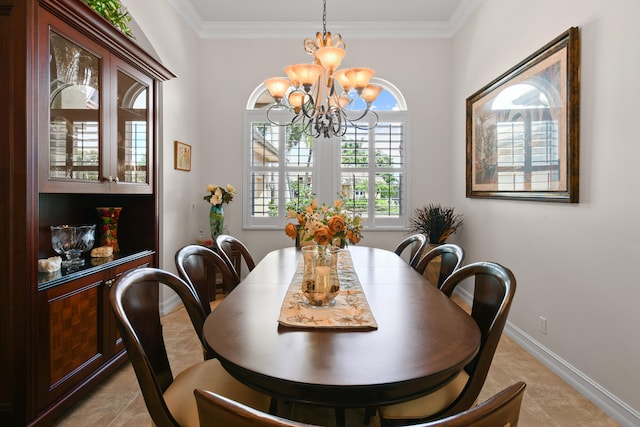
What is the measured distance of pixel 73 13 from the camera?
6.47ft

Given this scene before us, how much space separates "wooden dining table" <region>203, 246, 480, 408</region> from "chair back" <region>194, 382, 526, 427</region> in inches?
14.1

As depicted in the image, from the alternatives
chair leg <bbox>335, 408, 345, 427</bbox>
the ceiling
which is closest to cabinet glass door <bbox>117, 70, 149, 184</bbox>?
the ceiling

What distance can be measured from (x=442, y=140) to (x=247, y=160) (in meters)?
2.47

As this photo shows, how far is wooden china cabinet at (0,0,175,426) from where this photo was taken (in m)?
1.74

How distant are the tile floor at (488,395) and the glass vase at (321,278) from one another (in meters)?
0.85

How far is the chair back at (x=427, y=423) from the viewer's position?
0.59m

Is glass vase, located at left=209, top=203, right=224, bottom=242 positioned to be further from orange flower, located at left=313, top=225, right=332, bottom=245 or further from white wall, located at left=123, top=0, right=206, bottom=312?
orange flower, located at left=313, top=225, right=332, bottom=245

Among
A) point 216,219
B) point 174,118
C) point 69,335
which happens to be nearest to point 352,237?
point 69,335

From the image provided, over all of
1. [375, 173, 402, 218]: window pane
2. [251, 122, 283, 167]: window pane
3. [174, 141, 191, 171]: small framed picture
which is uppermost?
[251, 122, 283, 167]: window pane

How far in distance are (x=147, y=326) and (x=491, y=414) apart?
118 cm

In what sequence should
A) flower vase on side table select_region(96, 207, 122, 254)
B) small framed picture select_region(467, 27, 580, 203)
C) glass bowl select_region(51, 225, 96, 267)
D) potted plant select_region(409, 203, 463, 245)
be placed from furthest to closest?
potted plant select_region(409, 203, 463, 245)
flower vase on side table select_region(96, 207, 122, 254)
small framed picture select_region(467, 27, 580, 203)
glass bowl select_region(51, 225, 96, 267)

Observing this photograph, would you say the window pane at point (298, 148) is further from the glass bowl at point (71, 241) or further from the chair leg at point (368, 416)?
the chair leg at point (368, 416)

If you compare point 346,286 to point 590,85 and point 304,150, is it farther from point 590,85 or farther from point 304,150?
point 304,150

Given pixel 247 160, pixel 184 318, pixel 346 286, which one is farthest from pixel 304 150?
pixel 346 286
